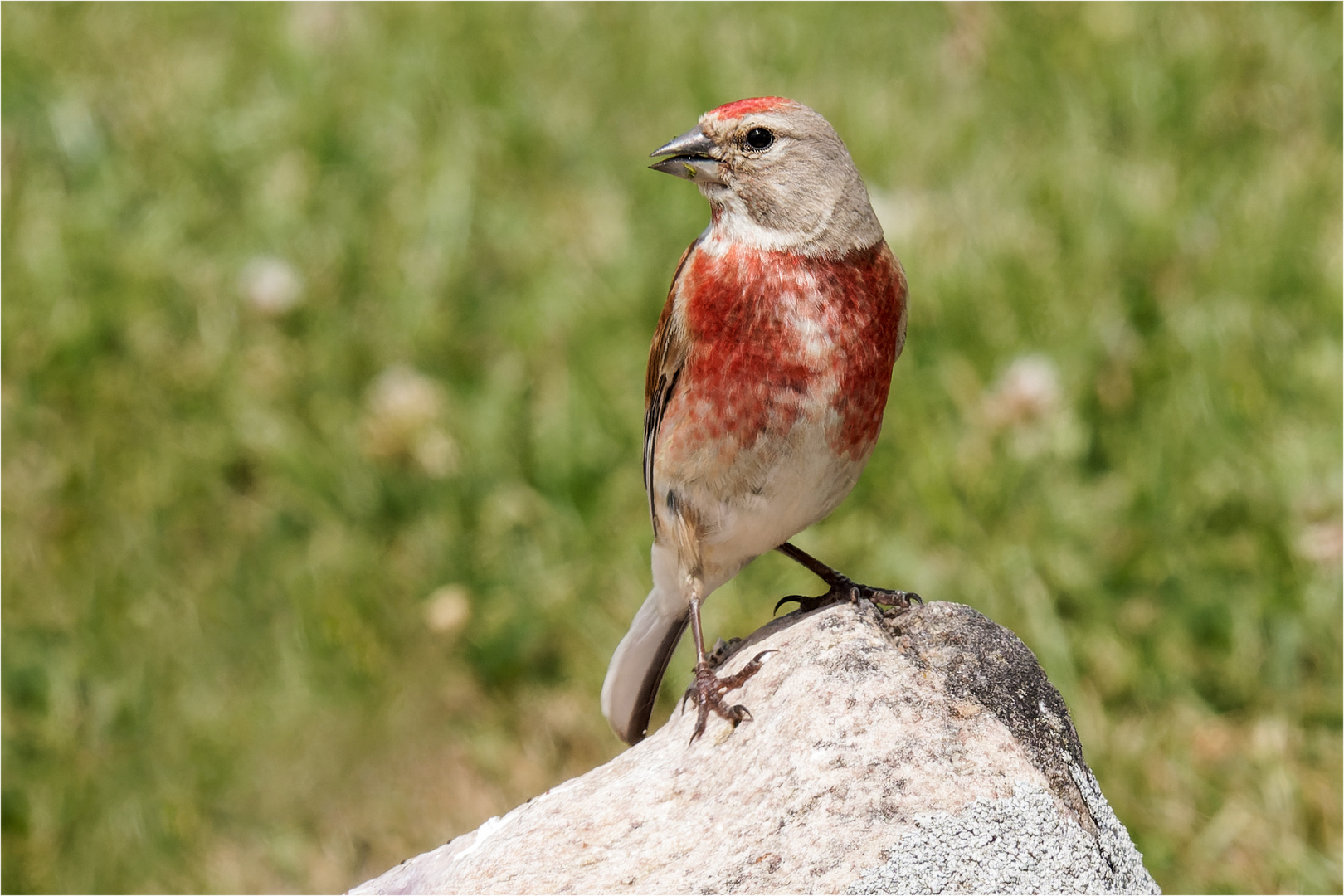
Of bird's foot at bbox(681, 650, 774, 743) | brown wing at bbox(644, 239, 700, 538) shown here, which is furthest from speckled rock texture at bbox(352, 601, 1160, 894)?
brown wing at bbox(644, 239, 700, 538)

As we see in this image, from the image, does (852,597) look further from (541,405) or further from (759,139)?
(541,405)

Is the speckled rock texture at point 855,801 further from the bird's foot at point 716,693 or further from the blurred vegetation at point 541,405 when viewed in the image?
the blurred vegetation at point 541,405

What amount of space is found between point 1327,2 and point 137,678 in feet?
18.4

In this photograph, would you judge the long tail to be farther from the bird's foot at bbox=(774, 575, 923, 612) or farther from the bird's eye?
the bird's eye

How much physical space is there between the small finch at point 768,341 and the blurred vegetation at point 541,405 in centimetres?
123

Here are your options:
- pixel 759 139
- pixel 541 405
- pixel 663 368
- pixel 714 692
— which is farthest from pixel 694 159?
pixel 541 405

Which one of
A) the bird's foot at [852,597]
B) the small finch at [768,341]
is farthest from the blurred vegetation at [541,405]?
the small finch at [768,341]

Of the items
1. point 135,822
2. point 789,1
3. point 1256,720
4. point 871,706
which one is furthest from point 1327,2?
point 135,822

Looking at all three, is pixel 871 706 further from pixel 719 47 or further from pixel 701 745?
pixel 719 47

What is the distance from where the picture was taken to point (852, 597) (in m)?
3.03

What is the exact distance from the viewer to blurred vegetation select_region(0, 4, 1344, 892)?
3.99 metres

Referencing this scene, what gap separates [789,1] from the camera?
273 inches

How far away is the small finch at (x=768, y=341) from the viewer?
2.81 metres

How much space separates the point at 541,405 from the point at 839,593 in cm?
210
